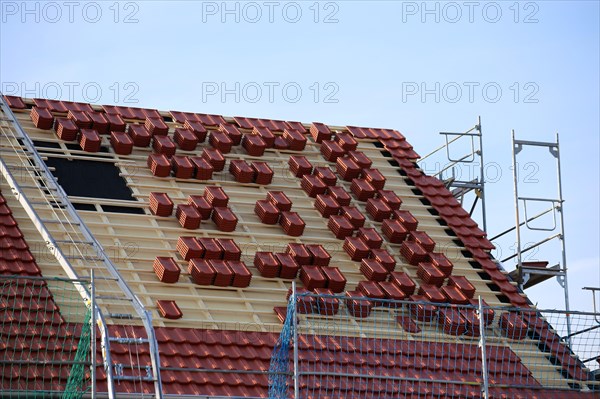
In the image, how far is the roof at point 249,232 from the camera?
1513cm

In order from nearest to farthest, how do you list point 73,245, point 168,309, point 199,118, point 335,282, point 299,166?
point 168,309, point 73,245, point 335,282, point 299,166, point 199,118

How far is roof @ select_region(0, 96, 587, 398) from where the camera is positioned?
15.1m

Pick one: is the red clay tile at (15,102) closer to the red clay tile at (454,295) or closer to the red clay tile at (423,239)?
the red clay tile at (423,239)

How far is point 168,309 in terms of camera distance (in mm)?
15203

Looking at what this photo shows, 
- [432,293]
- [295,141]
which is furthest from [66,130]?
[432,293]

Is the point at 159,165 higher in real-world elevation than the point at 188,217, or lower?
higher

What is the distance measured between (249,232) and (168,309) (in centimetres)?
248

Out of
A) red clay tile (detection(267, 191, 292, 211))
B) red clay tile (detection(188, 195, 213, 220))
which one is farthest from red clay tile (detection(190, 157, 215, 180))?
red clay tile (detection(267, 191, 292, 211))

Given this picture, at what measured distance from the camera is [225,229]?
1716 cm

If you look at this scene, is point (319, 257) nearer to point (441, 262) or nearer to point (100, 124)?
point (441, 262)

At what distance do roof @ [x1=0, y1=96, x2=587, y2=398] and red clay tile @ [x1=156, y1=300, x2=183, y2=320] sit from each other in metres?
0.03

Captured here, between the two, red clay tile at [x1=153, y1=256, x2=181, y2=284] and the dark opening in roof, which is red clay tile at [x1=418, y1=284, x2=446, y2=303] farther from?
the dark opening in roof

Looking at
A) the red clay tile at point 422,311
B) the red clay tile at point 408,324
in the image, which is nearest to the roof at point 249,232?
the red clay tile at point 422,311

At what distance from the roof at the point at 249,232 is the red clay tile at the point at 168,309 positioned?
26mm
